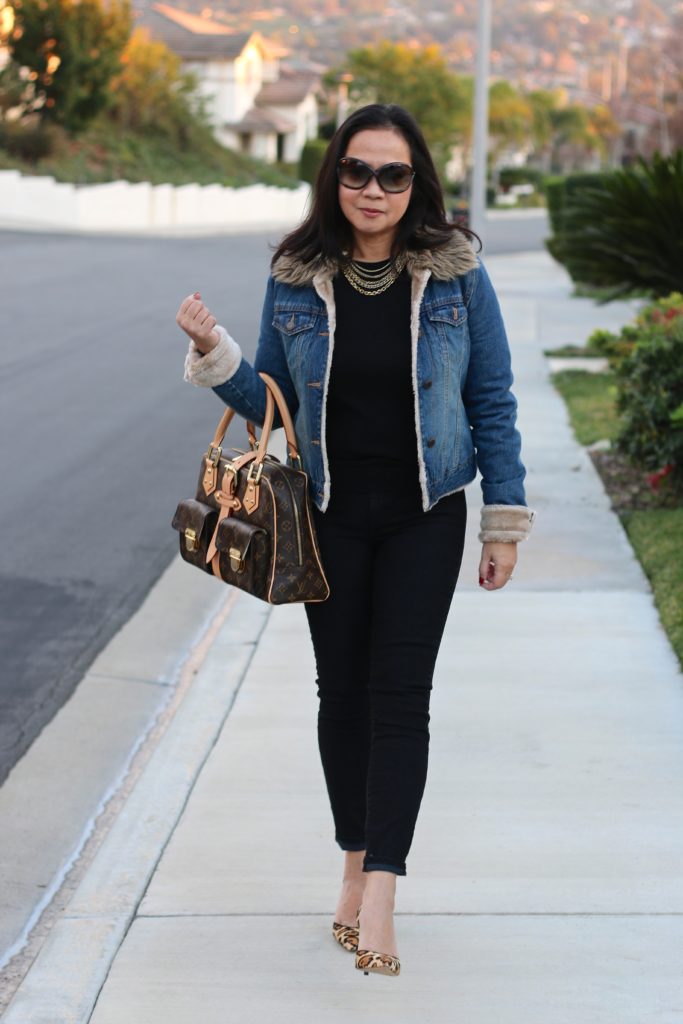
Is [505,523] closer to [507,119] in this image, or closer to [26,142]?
[26,142]

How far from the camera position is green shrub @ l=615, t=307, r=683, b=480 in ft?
28.9

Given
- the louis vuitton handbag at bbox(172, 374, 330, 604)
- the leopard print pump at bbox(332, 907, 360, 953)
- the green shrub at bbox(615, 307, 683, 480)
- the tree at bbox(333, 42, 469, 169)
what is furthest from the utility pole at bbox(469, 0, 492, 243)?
the tree at bbox(333, 42, 469, 169)

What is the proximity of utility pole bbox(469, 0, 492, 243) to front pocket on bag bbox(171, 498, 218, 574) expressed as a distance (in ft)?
60.0

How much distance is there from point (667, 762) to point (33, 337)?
43.9ft

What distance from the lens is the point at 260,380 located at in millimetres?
3826

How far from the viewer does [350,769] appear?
3879 mm

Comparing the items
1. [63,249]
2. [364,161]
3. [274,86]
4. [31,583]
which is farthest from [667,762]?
[274,86]

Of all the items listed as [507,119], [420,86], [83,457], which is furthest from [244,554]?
[507,119]

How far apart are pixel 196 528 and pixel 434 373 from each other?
0.67 metres

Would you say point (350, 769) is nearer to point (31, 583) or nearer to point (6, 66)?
point (31, 583)

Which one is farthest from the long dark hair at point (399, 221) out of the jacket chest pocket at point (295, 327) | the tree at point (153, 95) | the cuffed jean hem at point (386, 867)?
the tree at point (153, 95)

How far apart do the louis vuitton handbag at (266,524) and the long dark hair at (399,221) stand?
335mm

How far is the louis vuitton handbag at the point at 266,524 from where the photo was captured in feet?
11.9

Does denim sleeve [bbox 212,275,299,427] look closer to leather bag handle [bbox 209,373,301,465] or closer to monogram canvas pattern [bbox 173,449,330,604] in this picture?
leather bag handle [bbox 209,373,301,465]
